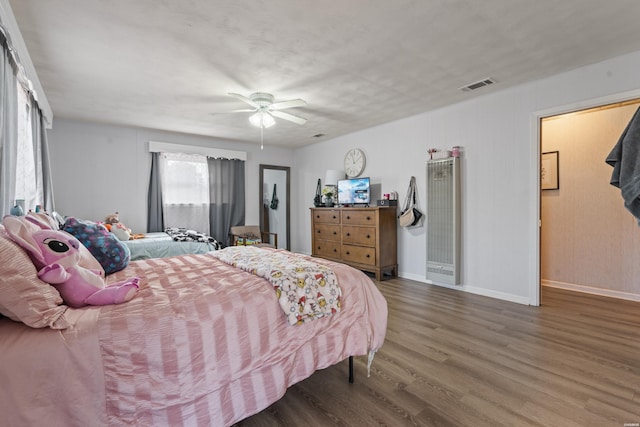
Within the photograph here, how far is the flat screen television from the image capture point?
498cm

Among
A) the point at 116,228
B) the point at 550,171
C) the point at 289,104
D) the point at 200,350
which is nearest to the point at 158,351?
the point at 200,350

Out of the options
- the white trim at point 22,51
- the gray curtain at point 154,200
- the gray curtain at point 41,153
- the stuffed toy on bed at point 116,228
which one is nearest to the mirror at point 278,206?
the gray curtain at point 154,200

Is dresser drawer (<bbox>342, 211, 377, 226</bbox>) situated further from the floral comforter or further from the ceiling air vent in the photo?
the floral comforter

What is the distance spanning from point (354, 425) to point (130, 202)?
5083 millimetres

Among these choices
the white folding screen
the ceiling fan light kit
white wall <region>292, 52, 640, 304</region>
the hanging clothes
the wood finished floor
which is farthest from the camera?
Result: the white folding screen

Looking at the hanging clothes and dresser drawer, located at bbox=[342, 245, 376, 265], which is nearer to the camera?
the hanging clothes

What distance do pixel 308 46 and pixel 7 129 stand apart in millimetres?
2257

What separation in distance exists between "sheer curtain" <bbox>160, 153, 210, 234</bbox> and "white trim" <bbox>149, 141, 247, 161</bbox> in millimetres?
77

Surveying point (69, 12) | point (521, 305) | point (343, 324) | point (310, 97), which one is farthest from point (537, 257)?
point (69, 12)

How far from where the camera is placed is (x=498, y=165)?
11.8 ft

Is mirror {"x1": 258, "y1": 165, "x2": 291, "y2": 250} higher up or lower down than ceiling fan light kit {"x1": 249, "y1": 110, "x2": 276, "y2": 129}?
lower down

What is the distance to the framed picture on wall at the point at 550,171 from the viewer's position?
4160 mm

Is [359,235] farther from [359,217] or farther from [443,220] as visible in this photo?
[443,220]

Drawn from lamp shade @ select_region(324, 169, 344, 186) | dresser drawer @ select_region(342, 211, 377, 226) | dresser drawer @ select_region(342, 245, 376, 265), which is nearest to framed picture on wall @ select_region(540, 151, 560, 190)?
dresser drawer @ select_region(342, 211, 377, 226)
